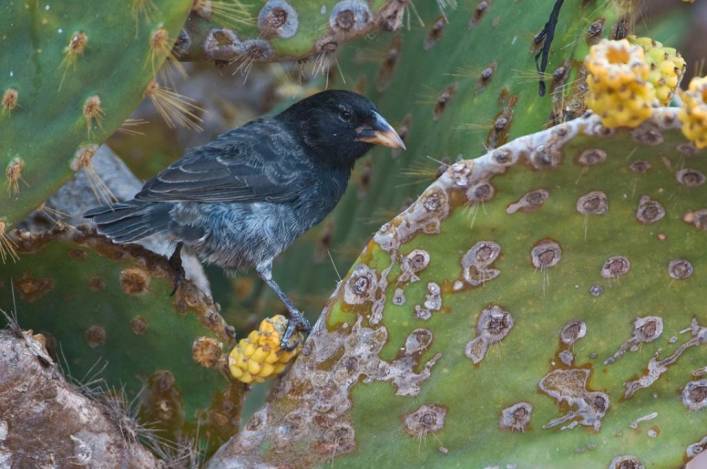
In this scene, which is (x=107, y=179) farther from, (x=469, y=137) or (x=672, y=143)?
(x=672, y=143)

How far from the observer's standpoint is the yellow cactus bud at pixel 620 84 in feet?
5.76

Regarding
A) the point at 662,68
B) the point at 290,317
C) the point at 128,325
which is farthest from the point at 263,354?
the point at 662,68

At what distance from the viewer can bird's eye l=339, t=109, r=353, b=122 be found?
Result: 325 centimetres

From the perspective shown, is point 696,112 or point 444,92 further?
point 444,92

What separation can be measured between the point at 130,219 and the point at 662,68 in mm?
1394

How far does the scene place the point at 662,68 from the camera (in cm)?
211

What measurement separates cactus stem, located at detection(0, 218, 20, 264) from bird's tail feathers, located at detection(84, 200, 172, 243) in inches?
12.1

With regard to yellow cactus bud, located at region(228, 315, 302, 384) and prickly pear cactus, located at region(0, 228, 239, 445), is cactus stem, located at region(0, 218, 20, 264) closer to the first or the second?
prickly pear cactus, located at region(0, 228, 239, 445)

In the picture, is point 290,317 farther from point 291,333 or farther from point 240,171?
point 291,333

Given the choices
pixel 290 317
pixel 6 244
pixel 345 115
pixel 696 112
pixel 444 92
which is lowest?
pixel 290 317

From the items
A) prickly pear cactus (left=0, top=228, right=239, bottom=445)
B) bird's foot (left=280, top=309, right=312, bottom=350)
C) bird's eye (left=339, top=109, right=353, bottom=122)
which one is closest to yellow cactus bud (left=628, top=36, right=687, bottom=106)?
bird's foot (left=280, top=309, right=312, bottom=350)

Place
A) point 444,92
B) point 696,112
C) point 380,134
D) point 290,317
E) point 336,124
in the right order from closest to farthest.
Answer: point 696,112 → point 444,92 → point 290,317 → point 380,134 → point 336,124

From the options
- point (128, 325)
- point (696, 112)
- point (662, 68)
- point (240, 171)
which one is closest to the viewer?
point (696, 112)

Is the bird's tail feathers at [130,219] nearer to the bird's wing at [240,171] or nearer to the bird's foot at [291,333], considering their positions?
the bird's wing at [240,171]
